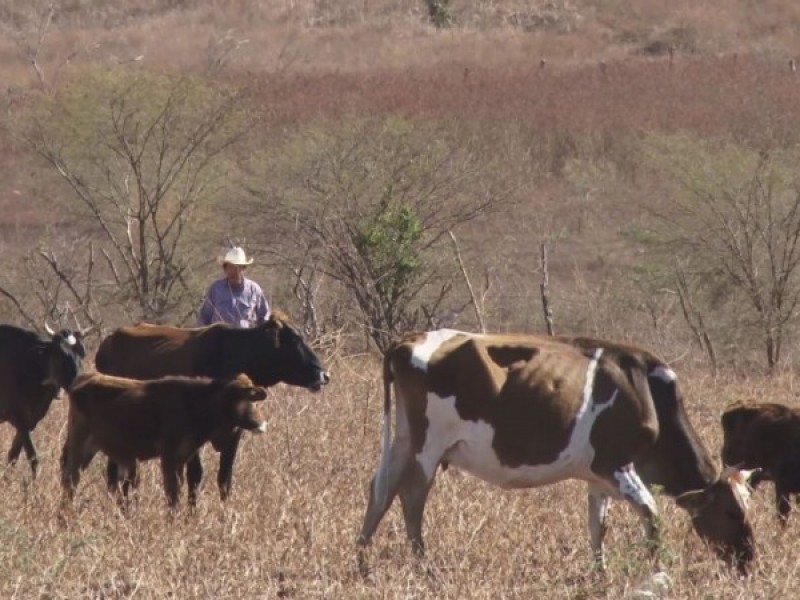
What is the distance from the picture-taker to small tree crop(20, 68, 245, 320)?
24.1m

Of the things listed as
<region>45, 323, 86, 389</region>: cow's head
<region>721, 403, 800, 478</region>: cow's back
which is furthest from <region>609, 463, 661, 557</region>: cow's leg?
<region>45, 323, 86, 389</region>: cow's head

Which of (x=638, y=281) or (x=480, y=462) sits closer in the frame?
(x=480, y=462)

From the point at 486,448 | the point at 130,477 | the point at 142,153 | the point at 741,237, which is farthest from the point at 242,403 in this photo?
the point at 142,153

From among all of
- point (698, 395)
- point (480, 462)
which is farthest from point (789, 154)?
point (480, 462)

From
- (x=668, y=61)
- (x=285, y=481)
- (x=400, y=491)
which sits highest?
(x=400, y=491)

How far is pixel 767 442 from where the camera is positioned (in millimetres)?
11445

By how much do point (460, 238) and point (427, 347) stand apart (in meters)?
20.3

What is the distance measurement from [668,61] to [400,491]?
36.2 metres

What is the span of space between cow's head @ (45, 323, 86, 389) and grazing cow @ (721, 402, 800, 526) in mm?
4727

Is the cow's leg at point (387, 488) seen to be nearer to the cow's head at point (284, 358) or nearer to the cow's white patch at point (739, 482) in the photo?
the cow's white patch at point (739, 482)

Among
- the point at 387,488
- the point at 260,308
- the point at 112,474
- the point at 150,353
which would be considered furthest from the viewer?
the point at 260,308

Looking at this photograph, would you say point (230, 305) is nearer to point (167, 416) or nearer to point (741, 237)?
point (167, 416)

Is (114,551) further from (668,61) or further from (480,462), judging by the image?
(668,61)

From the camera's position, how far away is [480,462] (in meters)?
9.88
